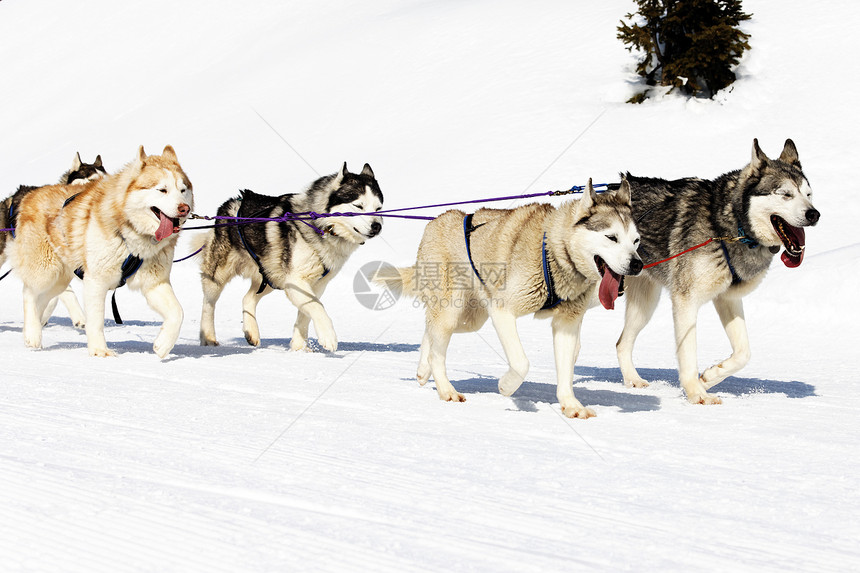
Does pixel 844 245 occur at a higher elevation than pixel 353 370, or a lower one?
lower

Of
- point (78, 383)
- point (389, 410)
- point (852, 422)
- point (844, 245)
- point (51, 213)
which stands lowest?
point (844, 245)

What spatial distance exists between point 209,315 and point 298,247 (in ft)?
4.30

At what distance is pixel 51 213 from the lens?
21.6 ft

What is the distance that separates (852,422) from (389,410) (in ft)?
7.93

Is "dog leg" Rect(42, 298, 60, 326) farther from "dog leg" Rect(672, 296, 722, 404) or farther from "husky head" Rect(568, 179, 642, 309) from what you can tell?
"dog leg" Rect(672, 296, 722, 404)

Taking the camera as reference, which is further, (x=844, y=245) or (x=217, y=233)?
(x=844, y=245)

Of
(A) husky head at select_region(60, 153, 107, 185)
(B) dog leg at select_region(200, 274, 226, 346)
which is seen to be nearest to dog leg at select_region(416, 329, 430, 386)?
(B) dog leg at select_region(200, 274, 226, 346)

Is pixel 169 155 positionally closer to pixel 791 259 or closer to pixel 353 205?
pixel 353 205

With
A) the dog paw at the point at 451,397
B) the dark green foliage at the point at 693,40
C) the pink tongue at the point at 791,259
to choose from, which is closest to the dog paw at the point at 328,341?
the dog paw at the point at 451,397

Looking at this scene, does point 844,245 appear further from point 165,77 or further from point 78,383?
point 165,77

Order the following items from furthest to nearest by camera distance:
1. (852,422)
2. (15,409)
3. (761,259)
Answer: (761,259), (852,422), (15,409)

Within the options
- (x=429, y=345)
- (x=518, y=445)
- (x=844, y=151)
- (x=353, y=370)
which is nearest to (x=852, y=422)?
(x=518, y=445)

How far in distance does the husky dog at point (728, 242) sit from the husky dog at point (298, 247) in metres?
2.40

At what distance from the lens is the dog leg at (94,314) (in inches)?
234
